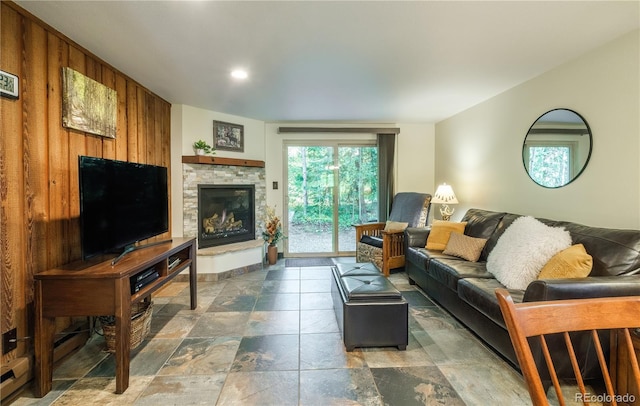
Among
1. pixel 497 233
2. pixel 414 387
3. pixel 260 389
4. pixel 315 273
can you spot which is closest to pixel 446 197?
pixel 497 233

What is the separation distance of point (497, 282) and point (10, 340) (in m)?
3.28

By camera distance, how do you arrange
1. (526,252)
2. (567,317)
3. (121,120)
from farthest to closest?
1. (121,120)
2. (526,252)
3. (567,317)

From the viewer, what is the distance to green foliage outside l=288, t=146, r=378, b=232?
4887 mm

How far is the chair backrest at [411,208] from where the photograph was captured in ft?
13.4

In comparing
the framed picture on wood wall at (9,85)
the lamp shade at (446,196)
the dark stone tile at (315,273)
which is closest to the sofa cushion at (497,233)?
the lamp shade at (446,196)

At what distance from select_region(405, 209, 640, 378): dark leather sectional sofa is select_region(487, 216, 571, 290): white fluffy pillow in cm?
7

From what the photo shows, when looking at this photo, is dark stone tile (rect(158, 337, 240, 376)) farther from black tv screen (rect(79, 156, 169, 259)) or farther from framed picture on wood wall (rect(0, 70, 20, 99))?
framed picture on wood wall (rect(0, 70, 20, 99))

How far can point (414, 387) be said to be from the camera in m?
1.70

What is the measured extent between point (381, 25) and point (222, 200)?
3.12 m

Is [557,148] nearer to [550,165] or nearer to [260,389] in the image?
[550,165]

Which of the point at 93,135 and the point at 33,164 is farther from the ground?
the point at 93,135

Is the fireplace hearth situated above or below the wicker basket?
above

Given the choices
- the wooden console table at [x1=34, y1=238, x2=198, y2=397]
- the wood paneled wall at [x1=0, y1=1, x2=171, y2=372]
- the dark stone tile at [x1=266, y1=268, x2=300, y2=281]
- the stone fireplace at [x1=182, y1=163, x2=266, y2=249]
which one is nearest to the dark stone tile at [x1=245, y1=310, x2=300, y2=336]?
the wooden console table at [x1=34, y1=238, x2=198, y2=397]

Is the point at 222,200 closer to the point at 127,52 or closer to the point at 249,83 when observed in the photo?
the point at 249,83
